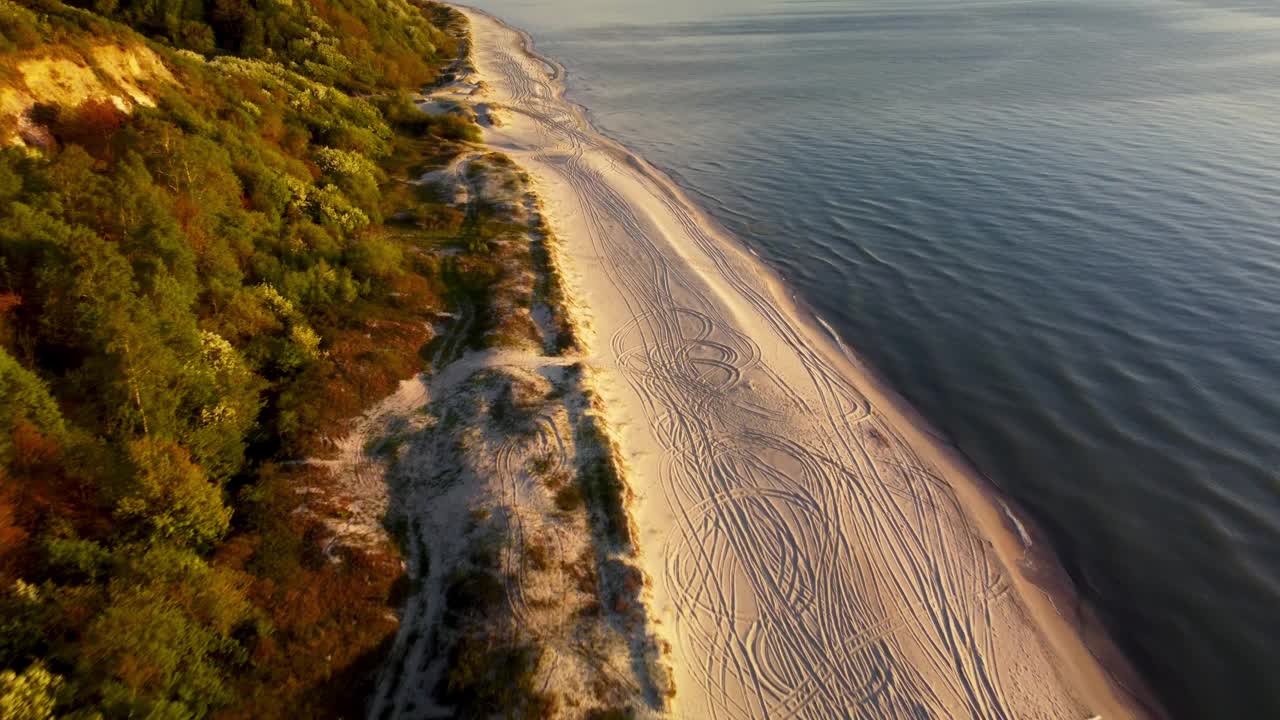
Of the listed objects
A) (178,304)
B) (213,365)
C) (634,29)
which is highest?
(178,304)

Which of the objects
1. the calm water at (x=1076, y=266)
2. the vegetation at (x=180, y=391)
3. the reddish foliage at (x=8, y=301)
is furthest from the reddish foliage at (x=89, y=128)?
the calm water at (x=1076, y=266)

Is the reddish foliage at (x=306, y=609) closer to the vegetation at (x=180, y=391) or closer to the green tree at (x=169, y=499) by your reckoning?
the vegetation at (x=180, y=391)

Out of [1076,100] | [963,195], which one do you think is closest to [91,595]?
[963,195]

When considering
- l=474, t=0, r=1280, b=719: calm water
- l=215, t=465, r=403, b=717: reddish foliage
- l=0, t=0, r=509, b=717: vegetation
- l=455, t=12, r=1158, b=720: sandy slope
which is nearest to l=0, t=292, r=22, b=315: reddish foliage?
l=0, t=0, r=509, b=717: vegetation

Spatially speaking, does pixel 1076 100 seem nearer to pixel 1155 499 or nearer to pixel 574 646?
pixel 1155 499

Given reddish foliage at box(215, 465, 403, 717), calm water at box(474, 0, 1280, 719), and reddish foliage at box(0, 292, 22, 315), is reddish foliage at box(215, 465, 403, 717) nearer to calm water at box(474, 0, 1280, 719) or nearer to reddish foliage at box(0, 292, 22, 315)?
reddish foliage at box(0, 292, 22, 315)

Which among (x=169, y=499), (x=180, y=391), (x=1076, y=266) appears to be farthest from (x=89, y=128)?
(x=1076, y=266)
